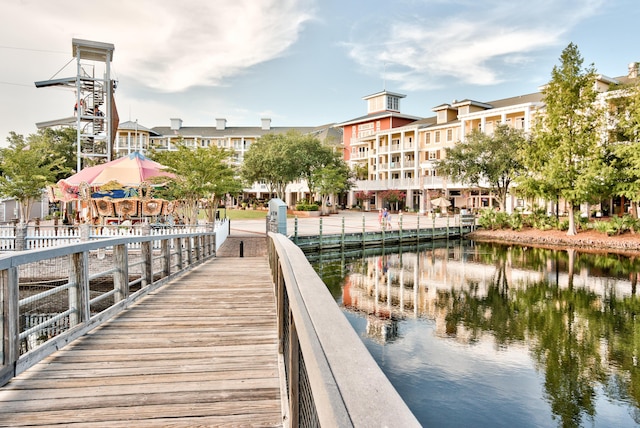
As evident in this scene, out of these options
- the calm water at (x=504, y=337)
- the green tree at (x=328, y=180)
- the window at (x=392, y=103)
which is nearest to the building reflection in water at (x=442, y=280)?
the calm water at (x=504, y=337)

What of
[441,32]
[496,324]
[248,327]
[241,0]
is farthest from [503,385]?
[441,32]

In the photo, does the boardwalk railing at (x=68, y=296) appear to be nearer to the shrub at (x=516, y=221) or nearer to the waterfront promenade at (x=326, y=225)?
the waterfront promenade at (x=326, y=225)

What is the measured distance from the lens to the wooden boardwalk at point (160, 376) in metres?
3.26

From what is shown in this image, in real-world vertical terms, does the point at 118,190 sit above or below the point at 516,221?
above

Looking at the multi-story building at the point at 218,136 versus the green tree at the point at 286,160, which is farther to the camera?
the multi-story building at the point at 218,136

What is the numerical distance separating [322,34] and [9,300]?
32.4 m

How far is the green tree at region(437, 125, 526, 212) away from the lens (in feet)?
118

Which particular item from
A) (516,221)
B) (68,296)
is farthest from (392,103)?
(68,296)

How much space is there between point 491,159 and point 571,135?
6.44m

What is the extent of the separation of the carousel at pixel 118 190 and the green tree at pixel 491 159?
2628 centimetres

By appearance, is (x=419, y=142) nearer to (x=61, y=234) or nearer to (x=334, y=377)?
(x=61, y=234)

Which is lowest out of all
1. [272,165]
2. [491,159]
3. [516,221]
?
[516,221]

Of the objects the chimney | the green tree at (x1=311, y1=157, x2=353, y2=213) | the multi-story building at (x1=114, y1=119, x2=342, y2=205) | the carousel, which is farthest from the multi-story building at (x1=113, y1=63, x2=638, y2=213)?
the carousel

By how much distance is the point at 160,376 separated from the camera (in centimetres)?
402
